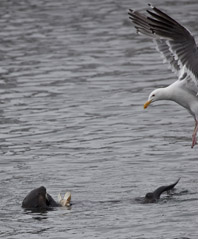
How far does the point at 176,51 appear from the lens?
13.3 metres

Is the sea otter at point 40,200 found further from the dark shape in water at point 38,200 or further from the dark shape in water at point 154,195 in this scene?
the dark shape in water at point 154,195

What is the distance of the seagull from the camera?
12.8 metres

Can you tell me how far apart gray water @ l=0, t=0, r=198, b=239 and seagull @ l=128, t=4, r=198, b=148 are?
86cm

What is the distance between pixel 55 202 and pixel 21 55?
11459mm

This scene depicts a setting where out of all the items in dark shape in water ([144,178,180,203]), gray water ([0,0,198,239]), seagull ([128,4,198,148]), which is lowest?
gray water ([0,0,198,239])

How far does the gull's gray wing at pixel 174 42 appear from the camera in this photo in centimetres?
1277

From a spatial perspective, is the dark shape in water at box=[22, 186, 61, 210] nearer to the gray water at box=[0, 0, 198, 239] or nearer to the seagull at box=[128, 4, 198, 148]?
the gray water at box=[0, 0, 198, 239]

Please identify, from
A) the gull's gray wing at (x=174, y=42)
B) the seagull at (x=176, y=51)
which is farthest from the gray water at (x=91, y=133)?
the gull's gray wing at (x=174, y=42)

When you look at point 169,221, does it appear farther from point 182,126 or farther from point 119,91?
point 119,91

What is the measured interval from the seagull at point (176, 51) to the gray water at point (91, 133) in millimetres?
859

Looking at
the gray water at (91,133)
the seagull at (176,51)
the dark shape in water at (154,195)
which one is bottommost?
the gray water at (91,133)

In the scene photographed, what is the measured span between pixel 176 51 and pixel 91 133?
8.76 feet

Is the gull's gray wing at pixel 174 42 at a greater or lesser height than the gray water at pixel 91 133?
greater

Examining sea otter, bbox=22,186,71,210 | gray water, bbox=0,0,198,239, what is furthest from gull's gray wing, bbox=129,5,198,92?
sea otter, bbox=22,186,71,210
